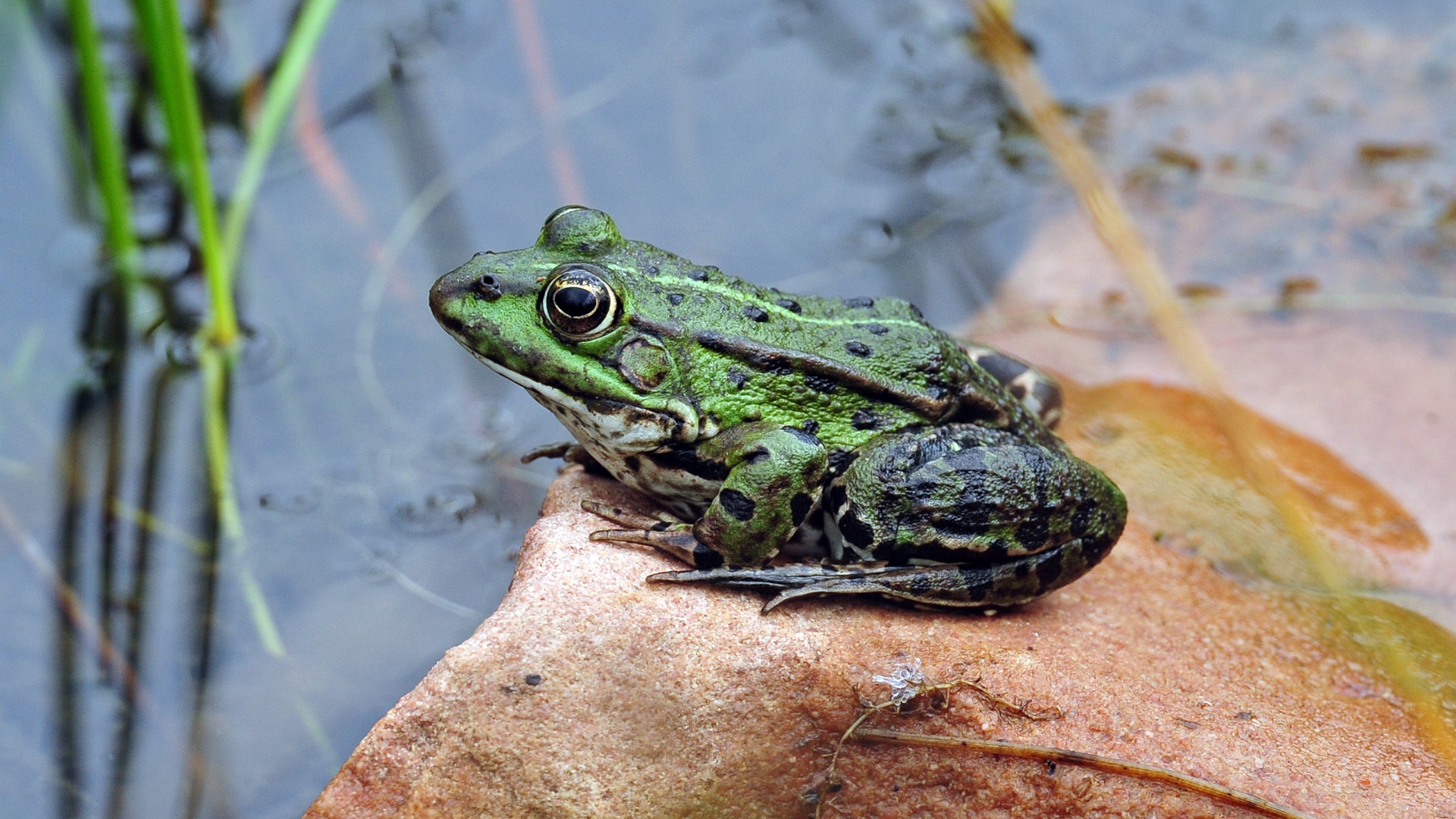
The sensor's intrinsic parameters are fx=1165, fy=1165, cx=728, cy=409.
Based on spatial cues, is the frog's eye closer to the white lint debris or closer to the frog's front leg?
the frog's front leg

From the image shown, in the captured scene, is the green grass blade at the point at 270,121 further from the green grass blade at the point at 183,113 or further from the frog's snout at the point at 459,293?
the frog's snout at the point at 459,293

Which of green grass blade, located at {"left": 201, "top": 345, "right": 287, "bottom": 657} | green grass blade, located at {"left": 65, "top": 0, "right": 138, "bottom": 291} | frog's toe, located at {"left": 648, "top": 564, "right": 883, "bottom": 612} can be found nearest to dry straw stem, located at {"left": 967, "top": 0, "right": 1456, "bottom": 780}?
frog's toe, located at {"left": 648, "top": 564, "right": 883, "bottom": 612}

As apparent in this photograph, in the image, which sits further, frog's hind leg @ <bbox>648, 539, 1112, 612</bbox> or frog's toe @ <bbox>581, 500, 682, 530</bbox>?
frog's toe @ <bbox>581, 500, 682, 530</bbox>

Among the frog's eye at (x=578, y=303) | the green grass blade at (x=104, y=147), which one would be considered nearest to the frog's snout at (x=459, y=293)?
the frog's eye at (x=578, y=303)

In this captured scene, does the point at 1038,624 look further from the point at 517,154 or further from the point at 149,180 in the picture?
the point at 149,180

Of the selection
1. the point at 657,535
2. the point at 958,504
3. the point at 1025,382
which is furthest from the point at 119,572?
the point at 1025,382
